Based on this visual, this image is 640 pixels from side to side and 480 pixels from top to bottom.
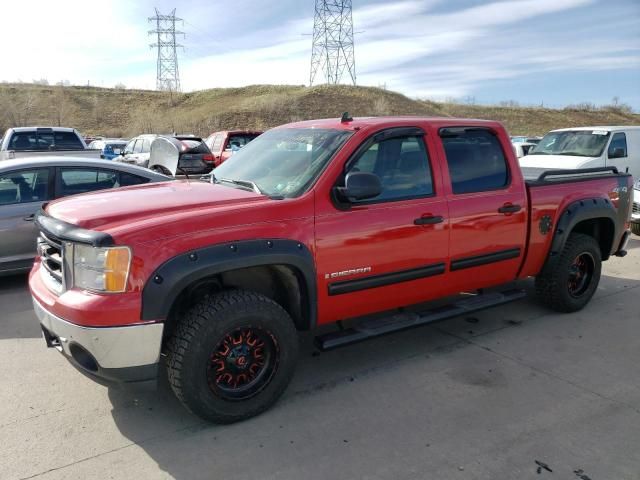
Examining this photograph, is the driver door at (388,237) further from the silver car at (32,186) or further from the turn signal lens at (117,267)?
the silver car at (32,186)

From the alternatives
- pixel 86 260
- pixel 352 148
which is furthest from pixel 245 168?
pixel 86 260

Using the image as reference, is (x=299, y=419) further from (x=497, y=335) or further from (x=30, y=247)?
(x=30, y=247)

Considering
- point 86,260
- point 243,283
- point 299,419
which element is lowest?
point 299,419

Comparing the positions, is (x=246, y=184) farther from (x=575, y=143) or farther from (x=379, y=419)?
(x=575, y=143)

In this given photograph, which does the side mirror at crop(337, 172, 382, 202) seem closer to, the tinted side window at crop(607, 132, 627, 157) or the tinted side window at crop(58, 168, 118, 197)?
the tinted side window at crop(58, 168, 118, 197)

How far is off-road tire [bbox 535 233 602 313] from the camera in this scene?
5.08 metres

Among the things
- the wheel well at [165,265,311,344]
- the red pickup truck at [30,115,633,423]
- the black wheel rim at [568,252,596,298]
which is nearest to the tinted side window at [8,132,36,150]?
the red pickup truck at [30,115,633,423]

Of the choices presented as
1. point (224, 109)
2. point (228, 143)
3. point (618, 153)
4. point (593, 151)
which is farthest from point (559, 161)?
point (224, 109)

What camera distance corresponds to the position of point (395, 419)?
3381 millimetres

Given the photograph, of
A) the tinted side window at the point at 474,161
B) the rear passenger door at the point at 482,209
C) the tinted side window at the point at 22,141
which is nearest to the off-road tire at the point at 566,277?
the rear passenger door at the point at 482,209

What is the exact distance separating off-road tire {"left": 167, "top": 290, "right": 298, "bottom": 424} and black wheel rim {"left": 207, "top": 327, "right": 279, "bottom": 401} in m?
0.02

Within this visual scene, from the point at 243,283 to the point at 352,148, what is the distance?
4.02 ft

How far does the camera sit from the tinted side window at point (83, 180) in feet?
21.0

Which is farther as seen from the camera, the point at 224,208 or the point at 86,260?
the point at 224,208
